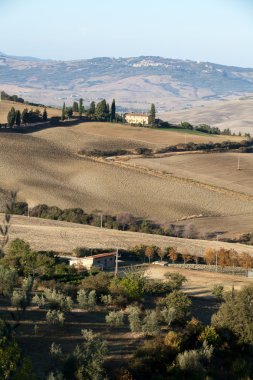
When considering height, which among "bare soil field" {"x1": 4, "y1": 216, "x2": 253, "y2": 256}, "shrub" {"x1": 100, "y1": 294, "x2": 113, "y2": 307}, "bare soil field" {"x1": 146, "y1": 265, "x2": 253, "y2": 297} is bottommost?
"bare soil field" {"x1": 4, "y1": 216, "x2": 253, "y2": 256}

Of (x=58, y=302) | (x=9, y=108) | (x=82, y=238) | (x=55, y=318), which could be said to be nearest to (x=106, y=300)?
(x=58, y=302)

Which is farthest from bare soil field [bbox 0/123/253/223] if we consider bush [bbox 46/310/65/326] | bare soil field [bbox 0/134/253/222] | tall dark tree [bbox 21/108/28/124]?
bush [bbox 46/310/65/326]

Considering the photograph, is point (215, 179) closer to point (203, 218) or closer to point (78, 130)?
point (203, 218)

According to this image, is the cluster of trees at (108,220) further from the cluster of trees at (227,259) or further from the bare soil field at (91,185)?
the cluster of trees at (227,259)

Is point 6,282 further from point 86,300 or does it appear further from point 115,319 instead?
point 115,319

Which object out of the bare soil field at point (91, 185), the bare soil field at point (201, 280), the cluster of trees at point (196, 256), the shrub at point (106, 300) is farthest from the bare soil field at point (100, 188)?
the shrub at point (106, 300)

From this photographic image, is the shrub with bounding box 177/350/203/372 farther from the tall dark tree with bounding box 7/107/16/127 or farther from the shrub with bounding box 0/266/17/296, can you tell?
the tall dark tree with bounding box 7/107/16/127
